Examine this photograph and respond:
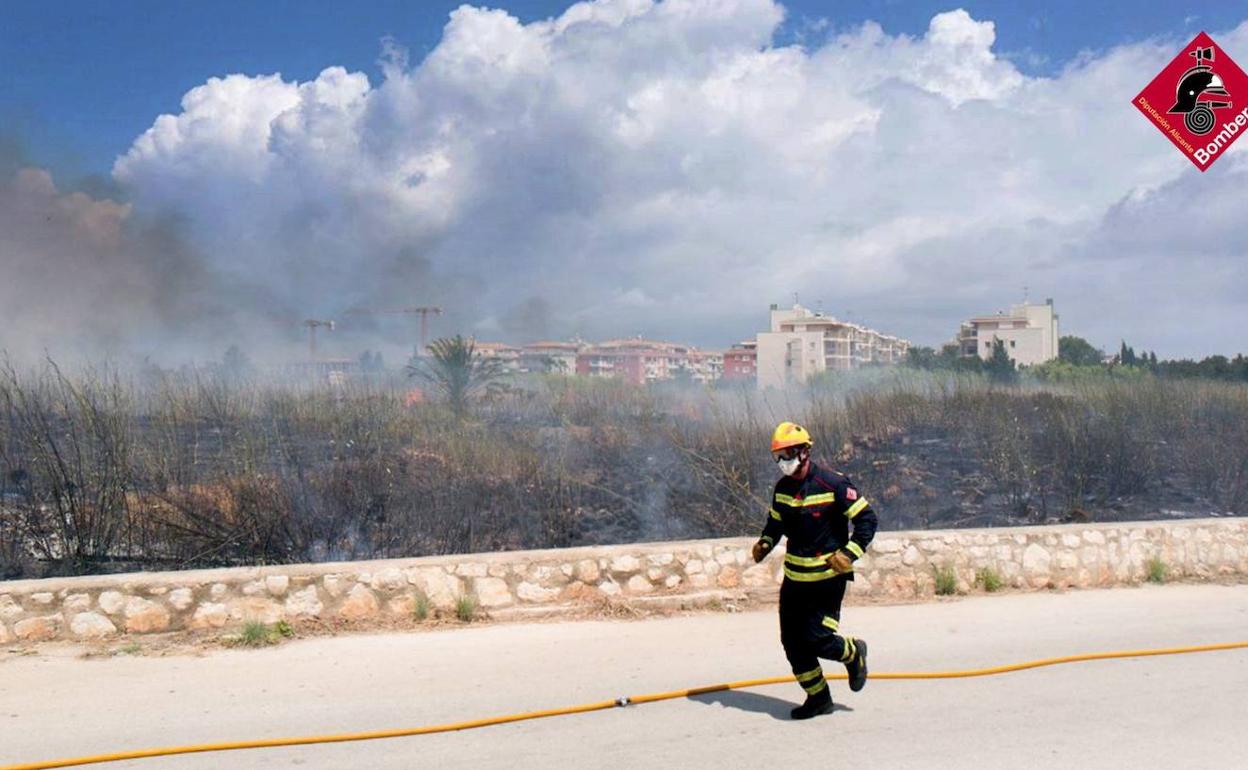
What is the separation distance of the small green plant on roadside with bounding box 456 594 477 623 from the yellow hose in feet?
6.69

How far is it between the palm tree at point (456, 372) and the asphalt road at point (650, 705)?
1067 cm

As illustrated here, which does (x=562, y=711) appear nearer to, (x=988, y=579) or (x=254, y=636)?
(x=254, y=636)

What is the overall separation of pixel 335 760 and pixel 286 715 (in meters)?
0.78

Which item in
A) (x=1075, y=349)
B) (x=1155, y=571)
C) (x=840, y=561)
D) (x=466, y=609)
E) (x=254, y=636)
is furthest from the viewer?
(x=1075, y=349)

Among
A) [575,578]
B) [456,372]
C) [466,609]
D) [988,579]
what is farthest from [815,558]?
[456,372]

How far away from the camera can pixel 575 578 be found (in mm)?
7758

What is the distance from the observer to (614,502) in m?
12.0

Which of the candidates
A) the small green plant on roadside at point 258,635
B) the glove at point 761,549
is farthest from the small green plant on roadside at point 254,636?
the glove at point 761,549

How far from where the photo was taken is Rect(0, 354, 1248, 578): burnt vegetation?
29.6 ft

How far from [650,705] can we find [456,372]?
1283 centimetres

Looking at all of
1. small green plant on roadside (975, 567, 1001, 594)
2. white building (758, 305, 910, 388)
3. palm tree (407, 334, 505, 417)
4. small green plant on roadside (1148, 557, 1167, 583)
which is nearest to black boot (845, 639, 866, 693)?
small green plant on roadside (975, 567, 1001, 594)

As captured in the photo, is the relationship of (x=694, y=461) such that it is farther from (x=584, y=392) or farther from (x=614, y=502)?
(x=584, y=392)

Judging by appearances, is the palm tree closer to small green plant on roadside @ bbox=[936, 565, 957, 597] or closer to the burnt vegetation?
the burnt vegetation

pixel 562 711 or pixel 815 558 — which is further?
pixel 562 711
